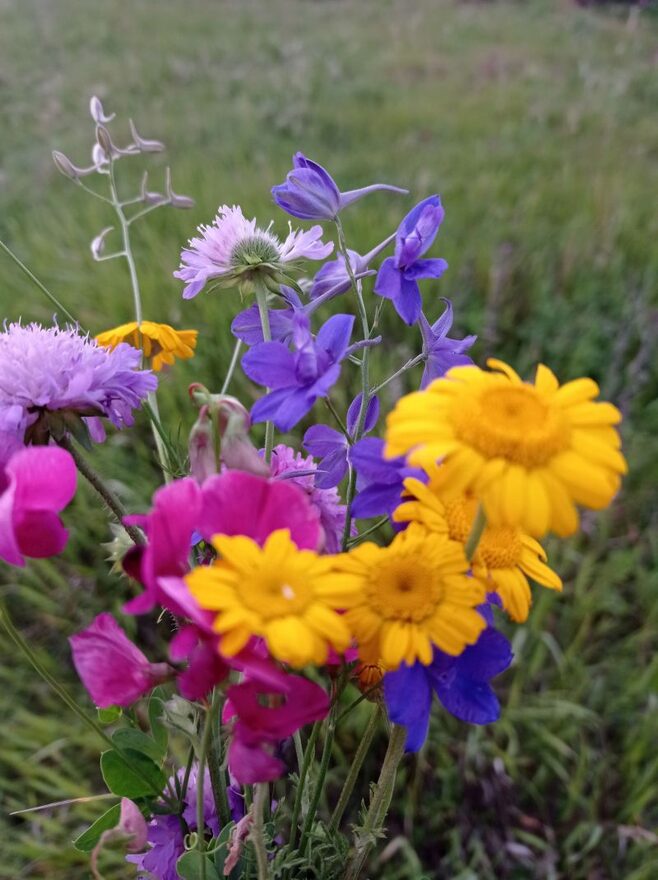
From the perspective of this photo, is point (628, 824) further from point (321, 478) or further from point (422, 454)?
point (422, 454)

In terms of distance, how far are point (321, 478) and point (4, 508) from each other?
194mm

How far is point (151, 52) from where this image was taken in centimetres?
480

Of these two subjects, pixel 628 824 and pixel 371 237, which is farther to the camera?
pixel 371 237

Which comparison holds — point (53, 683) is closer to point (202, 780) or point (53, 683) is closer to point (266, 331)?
point (202, 780)

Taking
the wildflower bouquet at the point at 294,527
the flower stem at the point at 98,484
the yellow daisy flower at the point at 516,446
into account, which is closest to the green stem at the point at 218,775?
the wildflower bouquet at the point at 294,527

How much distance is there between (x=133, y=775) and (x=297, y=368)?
0.95 ft

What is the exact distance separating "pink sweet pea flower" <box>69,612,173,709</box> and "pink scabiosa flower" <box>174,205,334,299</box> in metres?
0.22

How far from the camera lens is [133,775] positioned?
0.49 meters

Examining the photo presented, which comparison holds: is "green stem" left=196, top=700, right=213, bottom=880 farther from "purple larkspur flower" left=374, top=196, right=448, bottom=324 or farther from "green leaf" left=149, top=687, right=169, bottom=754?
"purple larkspur flower" left=374, top=196, right=448, bottom=324

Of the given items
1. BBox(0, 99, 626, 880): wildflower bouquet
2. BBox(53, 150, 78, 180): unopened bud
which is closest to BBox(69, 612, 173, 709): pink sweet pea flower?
BBox(0, 99, 626, 880): wildflower bouquet

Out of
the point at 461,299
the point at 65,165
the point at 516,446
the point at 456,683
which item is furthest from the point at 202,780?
the point at 461,299

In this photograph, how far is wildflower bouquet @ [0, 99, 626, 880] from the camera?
32cm

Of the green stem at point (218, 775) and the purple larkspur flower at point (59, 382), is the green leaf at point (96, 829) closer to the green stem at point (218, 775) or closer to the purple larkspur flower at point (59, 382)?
the green stem at point (218, 775)

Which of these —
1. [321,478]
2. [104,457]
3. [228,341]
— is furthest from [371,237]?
[321,478]
